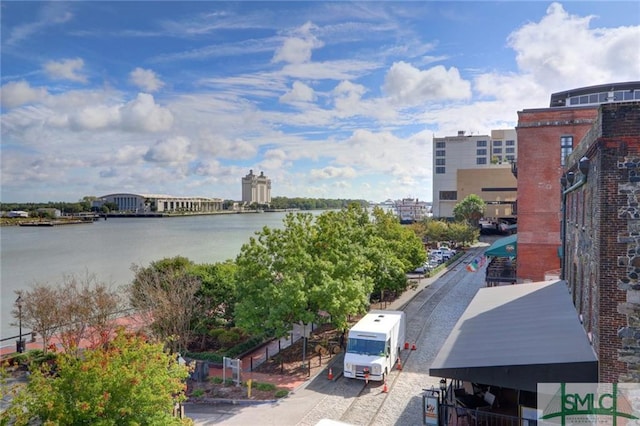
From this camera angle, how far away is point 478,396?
15.4m

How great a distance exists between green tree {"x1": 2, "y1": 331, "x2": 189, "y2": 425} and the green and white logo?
30.1 feet

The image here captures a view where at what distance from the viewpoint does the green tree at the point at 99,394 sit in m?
10.0

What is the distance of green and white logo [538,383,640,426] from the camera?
35.2 ft

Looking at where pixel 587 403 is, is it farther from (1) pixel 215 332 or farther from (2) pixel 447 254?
(2) pixel 447 254

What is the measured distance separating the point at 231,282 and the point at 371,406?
39.9 ft

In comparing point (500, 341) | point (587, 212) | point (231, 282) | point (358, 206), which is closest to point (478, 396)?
point (500, 341)

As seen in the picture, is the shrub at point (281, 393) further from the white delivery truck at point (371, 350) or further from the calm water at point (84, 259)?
the calm water at point (84, 259)

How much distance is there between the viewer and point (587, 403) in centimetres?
1141

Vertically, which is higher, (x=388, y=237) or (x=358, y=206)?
(x=358, y=206)

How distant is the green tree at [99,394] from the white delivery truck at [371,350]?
8.97 m

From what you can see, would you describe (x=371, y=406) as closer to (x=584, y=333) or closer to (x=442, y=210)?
(x=584, y=333)

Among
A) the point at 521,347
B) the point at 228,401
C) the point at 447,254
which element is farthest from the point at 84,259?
the point at 521,347

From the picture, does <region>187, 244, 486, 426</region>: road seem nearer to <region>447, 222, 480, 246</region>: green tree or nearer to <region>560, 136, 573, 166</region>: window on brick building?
<region>560, 136, 573, 166</region>: window on brick building

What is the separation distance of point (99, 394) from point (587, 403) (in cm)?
1124
